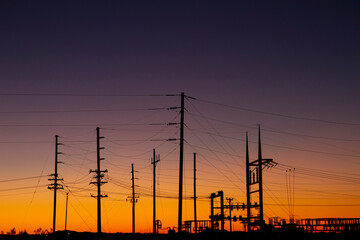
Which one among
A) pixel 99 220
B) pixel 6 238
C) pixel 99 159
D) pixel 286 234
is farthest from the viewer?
pixel 6 238

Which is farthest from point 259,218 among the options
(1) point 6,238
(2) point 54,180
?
(1) point 6,238

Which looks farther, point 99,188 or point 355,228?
point 99,188

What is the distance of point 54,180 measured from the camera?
273 ft

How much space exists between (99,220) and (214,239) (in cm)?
1685

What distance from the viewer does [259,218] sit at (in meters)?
69.2

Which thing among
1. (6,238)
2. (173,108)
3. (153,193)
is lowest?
(6,238)

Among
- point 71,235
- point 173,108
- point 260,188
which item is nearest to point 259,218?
point 260,188

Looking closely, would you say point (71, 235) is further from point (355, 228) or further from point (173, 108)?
point (355, 228)

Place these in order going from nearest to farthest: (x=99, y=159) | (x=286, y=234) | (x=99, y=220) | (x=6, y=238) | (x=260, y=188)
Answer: (x=286, y=234) → (x=260, y=188) → (x=99, y=220) → (x=99, y=159) → (x=6, y=238)

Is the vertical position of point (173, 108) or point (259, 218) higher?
point (173, 108)

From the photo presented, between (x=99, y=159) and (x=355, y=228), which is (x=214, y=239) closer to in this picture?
(x=355, y=228)

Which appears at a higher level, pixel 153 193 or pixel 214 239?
pixel 153 193

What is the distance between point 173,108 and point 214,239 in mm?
15528

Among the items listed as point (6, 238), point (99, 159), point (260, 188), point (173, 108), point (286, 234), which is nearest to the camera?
point (286, 234)
